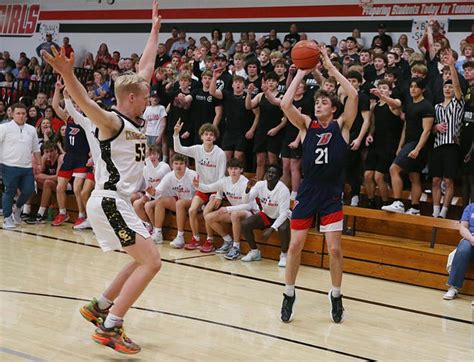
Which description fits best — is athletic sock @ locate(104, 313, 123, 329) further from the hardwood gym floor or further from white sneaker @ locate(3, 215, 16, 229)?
white sneaker @ locate(3, 215, 16, 229)

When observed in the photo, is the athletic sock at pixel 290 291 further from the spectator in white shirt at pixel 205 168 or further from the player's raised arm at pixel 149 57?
the spectator in white shirt at pixel 205 168

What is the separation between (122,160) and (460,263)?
4.39 metres

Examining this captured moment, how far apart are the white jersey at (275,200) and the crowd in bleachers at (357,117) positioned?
906 millimetres

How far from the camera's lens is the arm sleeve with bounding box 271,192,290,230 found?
9.18 meters

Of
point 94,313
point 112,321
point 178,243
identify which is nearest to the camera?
point 112,321

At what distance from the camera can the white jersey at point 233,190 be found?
384 inches

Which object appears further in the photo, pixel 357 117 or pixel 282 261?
pixel 357 117

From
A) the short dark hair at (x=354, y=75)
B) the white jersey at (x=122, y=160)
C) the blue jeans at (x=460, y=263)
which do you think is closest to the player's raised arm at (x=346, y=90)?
the white jersey at (x=122, y=160)

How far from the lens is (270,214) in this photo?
9508 millimetres

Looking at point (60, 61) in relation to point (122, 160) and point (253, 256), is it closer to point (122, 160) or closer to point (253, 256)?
point (122, 160)


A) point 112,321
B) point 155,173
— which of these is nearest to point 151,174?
point 155,173

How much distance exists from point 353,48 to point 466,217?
17.3 ft

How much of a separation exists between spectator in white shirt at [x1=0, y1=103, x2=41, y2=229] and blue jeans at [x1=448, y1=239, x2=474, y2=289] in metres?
6.90

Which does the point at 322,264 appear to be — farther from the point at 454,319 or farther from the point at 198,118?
the point at 198,118
